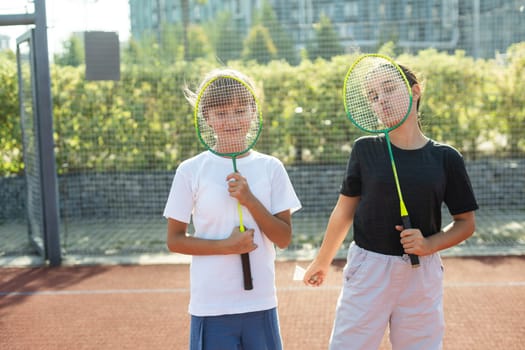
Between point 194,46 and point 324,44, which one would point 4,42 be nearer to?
point 324,44

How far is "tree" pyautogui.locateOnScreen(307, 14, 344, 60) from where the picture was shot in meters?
8.37

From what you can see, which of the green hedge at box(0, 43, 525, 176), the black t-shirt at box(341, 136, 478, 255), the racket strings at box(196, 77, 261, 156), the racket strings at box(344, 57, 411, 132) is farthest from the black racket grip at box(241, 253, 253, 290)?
the green hedge at box(0, 43, 525, 176)

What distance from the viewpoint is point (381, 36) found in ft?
26.4

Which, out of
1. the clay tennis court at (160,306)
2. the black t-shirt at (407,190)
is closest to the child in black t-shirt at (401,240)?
the black t-shirt at (407,190)

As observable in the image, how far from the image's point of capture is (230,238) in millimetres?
2295

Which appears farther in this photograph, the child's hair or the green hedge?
the green hedge

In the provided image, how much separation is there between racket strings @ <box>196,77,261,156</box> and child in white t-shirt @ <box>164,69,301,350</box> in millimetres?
23

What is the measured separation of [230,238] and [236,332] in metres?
0.35

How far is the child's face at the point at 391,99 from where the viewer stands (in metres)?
2.47

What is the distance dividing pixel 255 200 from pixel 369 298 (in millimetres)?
594

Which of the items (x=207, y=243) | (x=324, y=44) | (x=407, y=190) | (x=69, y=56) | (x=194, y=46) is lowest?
(x=207, y=243)

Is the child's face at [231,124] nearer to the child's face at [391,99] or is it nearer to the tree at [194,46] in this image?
the child's face at [391,99]

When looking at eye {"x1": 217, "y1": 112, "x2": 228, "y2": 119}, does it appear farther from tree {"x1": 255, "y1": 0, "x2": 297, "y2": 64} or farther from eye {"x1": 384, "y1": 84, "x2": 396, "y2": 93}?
tree {"x1": 255, "y1": 0, "x2": 297, "y2": 64}

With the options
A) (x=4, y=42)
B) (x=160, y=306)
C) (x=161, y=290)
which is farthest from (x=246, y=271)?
(x=4, y=42)
